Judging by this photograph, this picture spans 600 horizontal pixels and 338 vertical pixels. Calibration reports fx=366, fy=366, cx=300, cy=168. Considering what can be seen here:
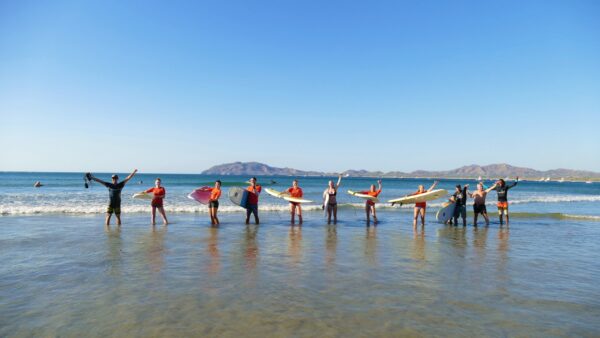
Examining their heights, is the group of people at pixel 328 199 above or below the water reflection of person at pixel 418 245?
above

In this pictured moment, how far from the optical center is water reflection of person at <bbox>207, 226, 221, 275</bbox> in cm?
744

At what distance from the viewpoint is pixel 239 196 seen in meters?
15.3

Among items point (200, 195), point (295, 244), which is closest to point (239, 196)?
point (200, 195)

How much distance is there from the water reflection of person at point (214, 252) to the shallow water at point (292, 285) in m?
0.04

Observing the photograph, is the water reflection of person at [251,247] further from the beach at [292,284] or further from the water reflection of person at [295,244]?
the water reflection of person at [295,244]

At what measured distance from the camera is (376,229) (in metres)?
14.1

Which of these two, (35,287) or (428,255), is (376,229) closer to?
(428,255)

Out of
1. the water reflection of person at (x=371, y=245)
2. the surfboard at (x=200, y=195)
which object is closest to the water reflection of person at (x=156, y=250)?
the surfboard at (x=200, y=195)

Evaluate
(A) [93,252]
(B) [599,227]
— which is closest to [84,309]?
(A) [93,252]

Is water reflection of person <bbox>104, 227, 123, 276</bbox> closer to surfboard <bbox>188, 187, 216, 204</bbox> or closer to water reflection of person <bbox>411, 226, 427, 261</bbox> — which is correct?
surfboard <bbox>188, 187, 216, 204</bbox>

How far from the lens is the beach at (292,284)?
4703 mm

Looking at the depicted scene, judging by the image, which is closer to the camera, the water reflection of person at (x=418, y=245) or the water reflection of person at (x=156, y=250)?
the water reflection of person at (x=156, y=250)

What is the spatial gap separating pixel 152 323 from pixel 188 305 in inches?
26.8

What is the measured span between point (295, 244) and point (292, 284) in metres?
4.06
